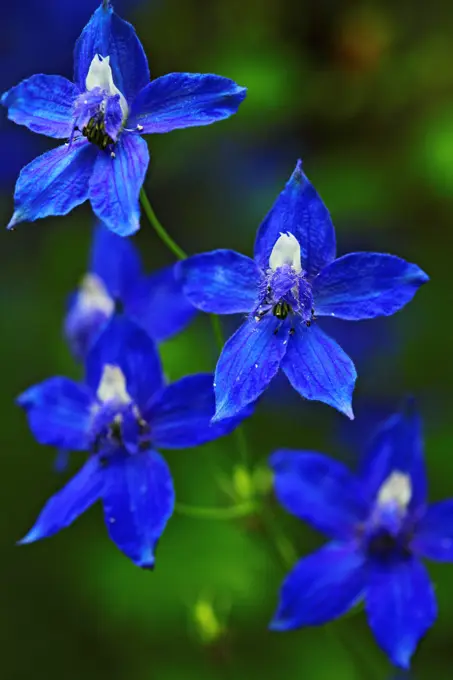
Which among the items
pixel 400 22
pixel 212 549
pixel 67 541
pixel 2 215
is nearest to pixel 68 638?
pixel 67 541

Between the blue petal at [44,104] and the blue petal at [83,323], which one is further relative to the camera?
the blue petal at [83,323]

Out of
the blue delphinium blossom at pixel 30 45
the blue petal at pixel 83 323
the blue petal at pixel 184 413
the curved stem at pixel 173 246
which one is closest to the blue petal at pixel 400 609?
the curved stem at pixel 173 246

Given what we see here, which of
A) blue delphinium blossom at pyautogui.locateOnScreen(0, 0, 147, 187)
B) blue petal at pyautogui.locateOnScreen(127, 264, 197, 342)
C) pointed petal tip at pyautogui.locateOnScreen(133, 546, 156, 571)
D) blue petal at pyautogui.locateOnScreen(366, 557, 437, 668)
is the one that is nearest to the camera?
pointed petal tip at pyautogui.locateOnScreen(133, 546, 156, 571)

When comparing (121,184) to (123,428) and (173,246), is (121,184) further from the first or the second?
(123,428)

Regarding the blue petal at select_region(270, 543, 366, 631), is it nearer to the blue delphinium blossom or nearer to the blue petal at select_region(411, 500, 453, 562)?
the blue petal at select_region(411, 500, 453, 562)

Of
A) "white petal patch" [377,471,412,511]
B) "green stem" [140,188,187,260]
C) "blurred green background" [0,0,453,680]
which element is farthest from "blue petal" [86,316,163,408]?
"blurred green background" [0,0,453,680]

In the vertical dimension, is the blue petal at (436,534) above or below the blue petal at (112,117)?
below

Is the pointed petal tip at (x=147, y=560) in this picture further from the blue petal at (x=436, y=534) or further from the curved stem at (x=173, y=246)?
the blue petal at (x=436, y=534)
